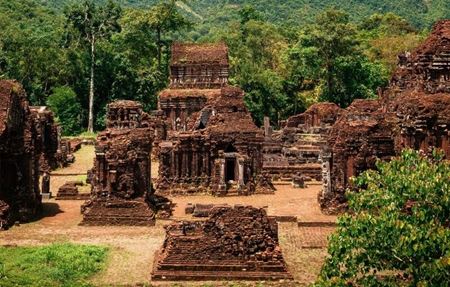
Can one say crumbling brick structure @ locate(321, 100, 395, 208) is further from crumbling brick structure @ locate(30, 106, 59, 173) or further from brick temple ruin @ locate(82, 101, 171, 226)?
crumbling brick structure @ locate(30, 106, 59, 173)

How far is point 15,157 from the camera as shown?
29922 millimetres

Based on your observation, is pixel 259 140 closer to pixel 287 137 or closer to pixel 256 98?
pixel 287 137

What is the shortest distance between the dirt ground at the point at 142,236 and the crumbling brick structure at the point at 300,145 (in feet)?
17.1

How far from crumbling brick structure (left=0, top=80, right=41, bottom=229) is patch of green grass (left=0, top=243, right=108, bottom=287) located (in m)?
4.53

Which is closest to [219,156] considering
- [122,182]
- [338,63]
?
[122,182]

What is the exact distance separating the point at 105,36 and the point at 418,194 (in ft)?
189

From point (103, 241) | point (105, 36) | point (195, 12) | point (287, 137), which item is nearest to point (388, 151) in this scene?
point (103, 241)

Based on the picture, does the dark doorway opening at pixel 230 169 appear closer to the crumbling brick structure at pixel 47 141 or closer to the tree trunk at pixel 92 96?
the crumbling brick structure at pixel 47 141

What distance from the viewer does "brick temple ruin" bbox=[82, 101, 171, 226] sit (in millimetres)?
29516

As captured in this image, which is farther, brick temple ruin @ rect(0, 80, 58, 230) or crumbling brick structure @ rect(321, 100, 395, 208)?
crumbling brick structure @ rect(321, 100, 395, 208)

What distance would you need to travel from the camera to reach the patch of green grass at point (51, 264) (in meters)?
21.5

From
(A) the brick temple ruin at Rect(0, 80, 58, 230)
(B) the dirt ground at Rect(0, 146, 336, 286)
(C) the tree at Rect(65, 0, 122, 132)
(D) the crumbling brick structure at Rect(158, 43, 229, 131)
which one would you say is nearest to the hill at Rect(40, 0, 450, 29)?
(C) the tree at Rect(65, 0, 122, 132)

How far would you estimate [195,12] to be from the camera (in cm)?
16975

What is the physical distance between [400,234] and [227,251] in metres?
8.47
